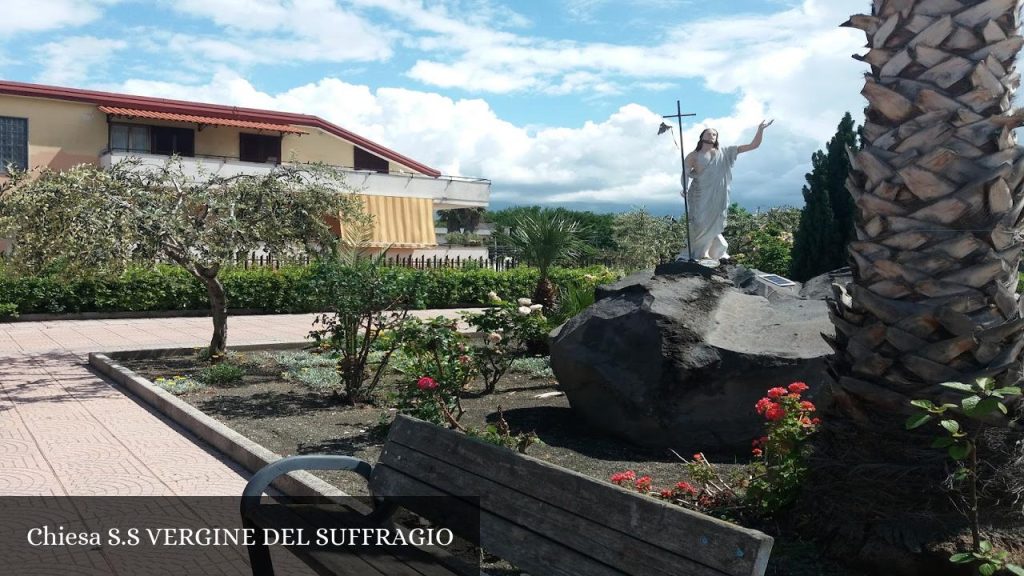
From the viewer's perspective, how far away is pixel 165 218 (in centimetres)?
970

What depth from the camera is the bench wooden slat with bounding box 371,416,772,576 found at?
7.17 ft

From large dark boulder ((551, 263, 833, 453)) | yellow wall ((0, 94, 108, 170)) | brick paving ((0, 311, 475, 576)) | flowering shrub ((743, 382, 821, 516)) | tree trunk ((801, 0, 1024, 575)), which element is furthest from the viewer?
yellow wall ((0, 94, 108, 170))

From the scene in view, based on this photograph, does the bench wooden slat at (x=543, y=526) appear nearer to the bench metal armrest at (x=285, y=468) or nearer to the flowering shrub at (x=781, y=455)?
the bench metal armrest at (x=285, y=468)

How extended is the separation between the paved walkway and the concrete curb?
91mm

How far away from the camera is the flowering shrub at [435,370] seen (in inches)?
268

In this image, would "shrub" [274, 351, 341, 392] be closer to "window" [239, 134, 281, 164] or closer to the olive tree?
the olive tree

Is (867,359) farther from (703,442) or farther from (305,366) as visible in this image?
(305,366)

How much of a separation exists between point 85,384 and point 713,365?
23.9ft

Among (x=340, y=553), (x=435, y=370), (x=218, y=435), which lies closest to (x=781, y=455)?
(x=340, y=553)

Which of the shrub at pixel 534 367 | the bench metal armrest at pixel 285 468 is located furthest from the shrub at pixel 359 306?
the bench metal armrest at pixel 285 468

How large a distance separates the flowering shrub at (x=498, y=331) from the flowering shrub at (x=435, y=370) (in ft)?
1.50

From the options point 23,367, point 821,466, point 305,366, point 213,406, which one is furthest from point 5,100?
point 821,466

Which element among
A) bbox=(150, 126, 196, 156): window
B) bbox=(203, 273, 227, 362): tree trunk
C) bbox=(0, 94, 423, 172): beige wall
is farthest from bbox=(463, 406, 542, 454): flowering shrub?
bbox=(150, 126, 196, 156): window

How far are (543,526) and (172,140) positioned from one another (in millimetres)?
34406
